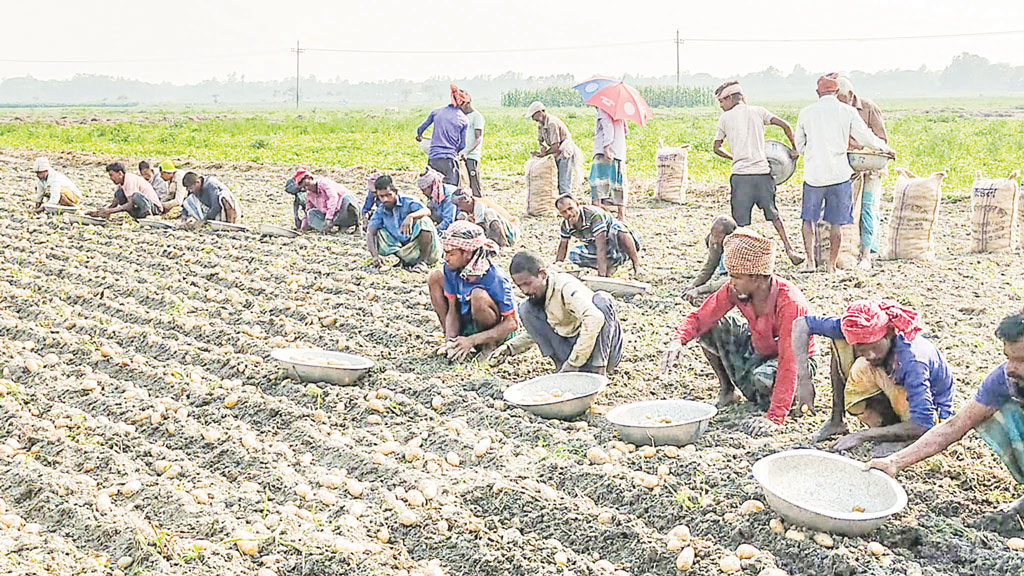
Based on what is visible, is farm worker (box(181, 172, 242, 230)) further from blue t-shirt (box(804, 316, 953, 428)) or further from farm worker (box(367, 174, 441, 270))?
blue t-shirt (box(804, 316, 953, 428))

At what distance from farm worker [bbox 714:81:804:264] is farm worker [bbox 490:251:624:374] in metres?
3.32

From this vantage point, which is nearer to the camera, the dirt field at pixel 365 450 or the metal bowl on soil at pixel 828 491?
the metal bowl on soil at pixel 828 491

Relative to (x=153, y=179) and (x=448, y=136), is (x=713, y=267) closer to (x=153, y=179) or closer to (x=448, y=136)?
(x=448, y=136)

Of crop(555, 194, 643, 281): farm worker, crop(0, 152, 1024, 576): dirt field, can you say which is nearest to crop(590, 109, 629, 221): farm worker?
crop(0, 152, 1024, 576): dirt field

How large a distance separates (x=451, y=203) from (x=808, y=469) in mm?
5320

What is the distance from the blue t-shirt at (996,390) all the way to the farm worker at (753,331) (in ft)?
3.16

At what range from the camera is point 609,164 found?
991cm

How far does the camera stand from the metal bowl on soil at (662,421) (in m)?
4.19

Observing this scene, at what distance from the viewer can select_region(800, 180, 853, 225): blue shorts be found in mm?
7602

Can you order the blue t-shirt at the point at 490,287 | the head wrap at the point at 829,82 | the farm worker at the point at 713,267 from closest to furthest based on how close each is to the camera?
the blue t-shirt at the point at 490,287 → the farm worker at the point at 713,267 → the head wrap at the point at 829,82

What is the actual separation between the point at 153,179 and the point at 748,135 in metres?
6.55

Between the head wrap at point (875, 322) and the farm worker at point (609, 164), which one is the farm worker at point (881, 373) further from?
the farm worker at point (609, 164)

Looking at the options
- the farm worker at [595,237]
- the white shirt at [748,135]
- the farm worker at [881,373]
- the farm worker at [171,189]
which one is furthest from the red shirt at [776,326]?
the farm worker at [171,189]

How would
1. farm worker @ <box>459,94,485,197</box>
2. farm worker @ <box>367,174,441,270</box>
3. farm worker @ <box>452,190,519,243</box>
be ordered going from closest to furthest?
farm worker @ <box>367,174,441,270</box>, farm worker @ <box>452,190,519,243</box>, farm worker @ <box>459,94,485,197</box>
